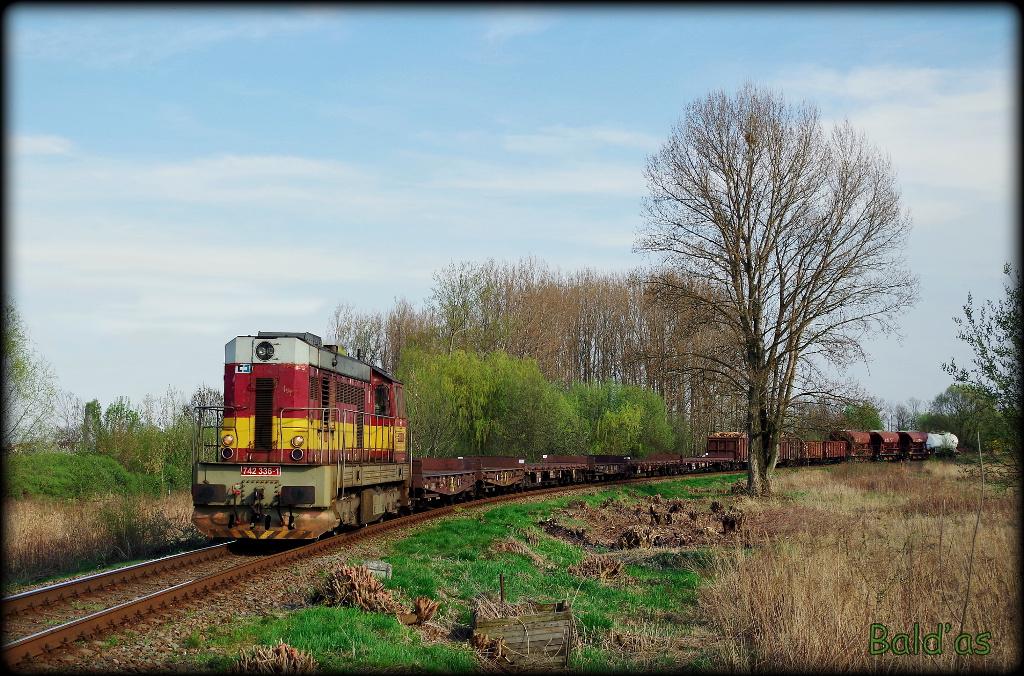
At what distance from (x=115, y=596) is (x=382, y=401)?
35.0 ft

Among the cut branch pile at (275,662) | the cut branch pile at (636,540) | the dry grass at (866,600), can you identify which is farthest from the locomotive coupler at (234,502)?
the cut branch pile at (636,540)

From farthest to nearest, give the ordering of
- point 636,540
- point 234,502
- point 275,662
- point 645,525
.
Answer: point 645,525
point 636,540
point 234,502
point 275,662

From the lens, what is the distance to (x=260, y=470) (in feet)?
47.7

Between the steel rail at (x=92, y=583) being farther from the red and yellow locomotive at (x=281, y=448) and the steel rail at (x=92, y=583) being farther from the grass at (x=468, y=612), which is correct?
the grass at (x=468, y=612)

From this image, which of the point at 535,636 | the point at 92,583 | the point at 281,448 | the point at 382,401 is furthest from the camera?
the point at 382,401

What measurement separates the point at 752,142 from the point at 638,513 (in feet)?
48.7

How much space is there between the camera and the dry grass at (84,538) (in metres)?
13.8

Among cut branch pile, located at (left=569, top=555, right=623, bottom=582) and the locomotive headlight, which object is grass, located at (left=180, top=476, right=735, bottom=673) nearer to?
cut branch pile, located at (left=569, top=555, right=623, bottom=582)

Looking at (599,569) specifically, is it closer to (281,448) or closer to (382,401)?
(281,448)

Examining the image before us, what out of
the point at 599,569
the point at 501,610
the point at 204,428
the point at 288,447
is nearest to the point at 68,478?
the point at 204,428

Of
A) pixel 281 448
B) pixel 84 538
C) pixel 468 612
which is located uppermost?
pixel 281 448

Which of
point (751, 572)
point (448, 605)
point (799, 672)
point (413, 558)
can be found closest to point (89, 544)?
point (413, 558)

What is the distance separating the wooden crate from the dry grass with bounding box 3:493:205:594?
7885 millimetres

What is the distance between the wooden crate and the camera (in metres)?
9.08
